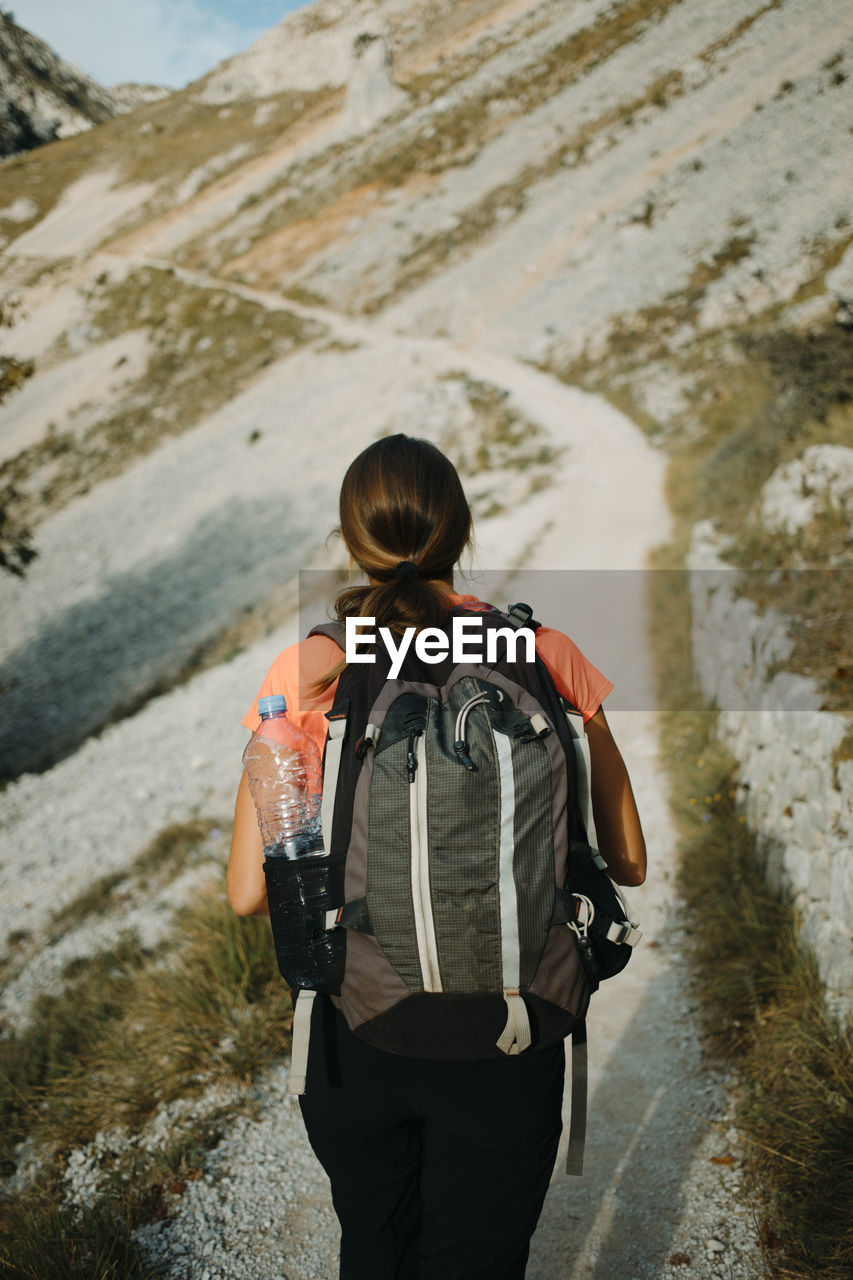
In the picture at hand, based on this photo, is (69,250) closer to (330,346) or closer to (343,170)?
(343,170)

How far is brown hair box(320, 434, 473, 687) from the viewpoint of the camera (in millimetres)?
1634

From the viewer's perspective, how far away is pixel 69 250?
46.0 metres

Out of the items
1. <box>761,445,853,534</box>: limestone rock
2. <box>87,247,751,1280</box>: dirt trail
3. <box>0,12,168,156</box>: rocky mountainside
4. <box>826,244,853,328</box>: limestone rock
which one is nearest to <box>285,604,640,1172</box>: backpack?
<box>87,247,751,1280</box>: dirt trail

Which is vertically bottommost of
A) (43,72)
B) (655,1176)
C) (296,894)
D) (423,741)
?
(655,1176)

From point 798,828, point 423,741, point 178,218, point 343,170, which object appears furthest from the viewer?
point 178,218

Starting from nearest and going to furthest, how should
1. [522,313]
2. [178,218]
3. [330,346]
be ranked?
[522,313]
[330,346]
[178,218]

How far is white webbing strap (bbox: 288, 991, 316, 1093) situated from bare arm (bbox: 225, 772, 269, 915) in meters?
0.21

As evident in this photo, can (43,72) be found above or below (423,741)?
above

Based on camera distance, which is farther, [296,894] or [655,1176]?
[655,1176]

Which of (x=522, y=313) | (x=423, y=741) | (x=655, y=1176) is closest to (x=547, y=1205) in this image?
(x=655, y=1176)

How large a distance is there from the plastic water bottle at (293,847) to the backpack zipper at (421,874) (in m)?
0.19

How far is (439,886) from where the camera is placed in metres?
1.45

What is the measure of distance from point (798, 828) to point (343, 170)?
42.4m

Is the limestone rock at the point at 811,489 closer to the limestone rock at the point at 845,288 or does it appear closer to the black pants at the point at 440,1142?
the limestone rock at the point at 845,288
